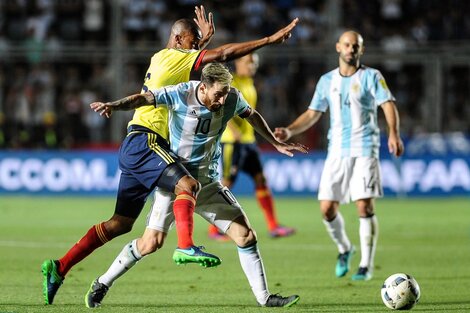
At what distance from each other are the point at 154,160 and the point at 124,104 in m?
0.66

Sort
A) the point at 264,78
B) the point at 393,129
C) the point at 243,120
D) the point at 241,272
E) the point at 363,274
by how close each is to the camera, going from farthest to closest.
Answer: the point at 264,78, the point at 243,120, the point at 241,272, the point at 363,274, the point at 393,129

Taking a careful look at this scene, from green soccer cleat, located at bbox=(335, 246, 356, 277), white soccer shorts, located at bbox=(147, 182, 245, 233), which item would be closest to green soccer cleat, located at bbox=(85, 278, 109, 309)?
white soccer shorts, located at bbox=(147, 182, 245, 233)

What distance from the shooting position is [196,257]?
6.96m

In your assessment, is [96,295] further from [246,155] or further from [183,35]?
[246,155]

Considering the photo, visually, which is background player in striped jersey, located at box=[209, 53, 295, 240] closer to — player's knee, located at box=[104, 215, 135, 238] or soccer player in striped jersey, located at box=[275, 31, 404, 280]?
soccer player in striped jersey, located at box=[275, 31, 404, 280]

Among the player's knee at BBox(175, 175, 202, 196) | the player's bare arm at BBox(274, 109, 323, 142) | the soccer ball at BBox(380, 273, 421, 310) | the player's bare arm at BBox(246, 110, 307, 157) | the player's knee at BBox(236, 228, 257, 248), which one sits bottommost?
the soccer ball at BBox(380, 273, 421, 310)

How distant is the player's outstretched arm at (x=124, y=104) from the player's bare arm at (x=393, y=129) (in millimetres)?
2962

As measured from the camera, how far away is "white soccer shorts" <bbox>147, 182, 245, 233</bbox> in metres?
7.89

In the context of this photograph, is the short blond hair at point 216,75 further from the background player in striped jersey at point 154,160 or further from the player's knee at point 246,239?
the player's knee at point 246,239

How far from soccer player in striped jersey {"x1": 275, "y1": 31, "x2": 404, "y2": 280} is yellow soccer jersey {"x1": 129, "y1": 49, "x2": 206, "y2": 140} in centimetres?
188

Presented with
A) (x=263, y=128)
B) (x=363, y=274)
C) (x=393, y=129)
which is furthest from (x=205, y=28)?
(x=363, y=274)

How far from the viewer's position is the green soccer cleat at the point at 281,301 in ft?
25.8

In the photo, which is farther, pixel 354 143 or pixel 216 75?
pixel 354 143

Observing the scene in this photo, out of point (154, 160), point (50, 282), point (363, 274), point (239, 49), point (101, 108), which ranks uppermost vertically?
point (239, 49)
